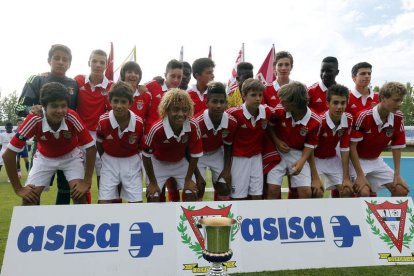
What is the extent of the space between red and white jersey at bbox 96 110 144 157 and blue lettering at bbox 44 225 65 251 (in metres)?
1.12

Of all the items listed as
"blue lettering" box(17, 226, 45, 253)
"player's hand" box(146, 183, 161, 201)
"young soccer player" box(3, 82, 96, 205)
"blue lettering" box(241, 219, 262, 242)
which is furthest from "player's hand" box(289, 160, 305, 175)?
"blue lettering" box(17, 226, 45, 253)

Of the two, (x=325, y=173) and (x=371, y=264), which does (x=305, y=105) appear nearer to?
(x=325, y=173)

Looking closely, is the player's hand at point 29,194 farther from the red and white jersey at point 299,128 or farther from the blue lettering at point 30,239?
the red and white jersey at point 299,128

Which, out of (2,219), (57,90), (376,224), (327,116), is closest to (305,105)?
(327,116)

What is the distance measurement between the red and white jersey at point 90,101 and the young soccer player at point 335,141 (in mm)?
2754

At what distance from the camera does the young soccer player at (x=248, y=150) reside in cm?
409

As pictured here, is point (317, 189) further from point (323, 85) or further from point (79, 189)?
point (79, 189)

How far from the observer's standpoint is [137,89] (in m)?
4.69

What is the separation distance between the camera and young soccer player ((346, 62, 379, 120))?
4805 mm

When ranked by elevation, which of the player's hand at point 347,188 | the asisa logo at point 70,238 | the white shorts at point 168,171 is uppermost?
the white shorts at point 168,171

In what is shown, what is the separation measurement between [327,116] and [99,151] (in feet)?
9.03

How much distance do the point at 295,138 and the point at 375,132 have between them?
1142mm

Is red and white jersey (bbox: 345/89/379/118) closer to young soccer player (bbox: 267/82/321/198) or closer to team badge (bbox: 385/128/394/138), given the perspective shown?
team badge (bbox: 385/128/394/138)

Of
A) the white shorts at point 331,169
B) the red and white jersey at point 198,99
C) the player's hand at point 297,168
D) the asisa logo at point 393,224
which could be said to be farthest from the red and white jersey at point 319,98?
the asisa logo at point 393,224
